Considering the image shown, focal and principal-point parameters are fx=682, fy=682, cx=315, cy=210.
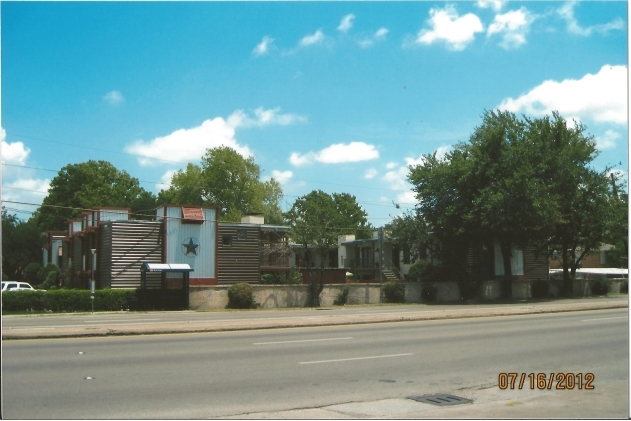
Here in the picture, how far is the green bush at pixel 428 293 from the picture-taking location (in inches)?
1864

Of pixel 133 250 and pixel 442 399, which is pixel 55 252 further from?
pixel 442 399

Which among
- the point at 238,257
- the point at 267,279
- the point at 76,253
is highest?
the point at 76,253

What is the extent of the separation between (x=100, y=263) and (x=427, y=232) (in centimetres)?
2245

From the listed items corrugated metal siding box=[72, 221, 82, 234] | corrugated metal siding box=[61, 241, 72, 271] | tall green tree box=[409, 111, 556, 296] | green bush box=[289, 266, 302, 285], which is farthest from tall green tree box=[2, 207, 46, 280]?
tall green tree box=[409, 111, 556, 296]

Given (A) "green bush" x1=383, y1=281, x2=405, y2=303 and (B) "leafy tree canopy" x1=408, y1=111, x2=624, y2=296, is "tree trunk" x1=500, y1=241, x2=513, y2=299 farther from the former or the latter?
(A) "green bush" x1=383, y1=281, x2=405, y2=303

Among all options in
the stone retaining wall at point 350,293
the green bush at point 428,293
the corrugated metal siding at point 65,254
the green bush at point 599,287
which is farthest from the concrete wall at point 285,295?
the corrugated metal siding at point 65,254

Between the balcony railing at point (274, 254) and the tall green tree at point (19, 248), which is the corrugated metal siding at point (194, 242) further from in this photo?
the tall green tree at point (19, 248)

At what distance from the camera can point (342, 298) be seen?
144 feet

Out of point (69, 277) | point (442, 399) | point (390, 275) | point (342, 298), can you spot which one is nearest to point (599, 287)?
point (390, 275)

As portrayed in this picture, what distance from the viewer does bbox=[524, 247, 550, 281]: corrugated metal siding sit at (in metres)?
58.4

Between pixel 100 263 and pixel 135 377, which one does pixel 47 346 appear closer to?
pixel 135 377

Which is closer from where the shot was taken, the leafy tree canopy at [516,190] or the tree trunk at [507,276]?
the leafy tree canopy at [516,190]
